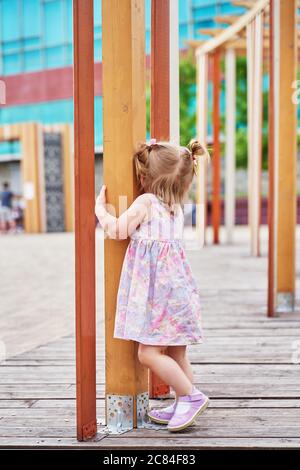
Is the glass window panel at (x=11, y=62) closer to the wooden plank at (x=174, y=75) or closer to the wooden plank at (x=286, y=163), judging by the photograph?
the wooden plank at (x=286, y=163)

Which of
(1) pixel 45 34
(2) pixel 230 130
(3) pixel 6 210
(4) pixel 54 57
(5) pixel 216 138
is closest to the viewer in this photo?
(2) pixel 230 130

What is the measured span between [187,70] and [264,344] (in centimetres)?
1646

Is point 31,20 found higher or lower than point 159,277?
A: higher

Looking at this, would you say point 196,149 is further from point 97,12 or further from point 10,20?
point 10,20

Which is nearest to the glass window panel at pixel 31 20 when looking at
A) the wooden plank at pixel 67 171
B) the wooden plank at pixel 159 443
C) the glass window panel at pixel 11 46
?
the glass window panel at pixel 11 46

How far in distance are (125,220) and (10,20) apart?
20.6 meters

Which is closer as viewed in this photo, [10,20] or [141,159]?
[141,159]

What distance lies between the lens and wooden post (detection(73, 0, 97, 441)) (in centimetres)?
207

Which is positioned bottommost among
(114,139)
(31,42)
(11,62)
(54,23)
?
(114,139)

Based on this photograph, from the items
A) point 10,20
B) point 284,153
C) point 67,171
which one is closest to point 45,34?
point 10,20

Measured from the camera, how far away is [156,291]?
2.22 m

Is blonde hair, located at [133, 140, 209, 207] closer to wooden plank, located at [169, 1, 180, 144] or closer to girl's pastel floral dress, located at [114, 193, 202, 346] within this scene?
girl's pastel floral dress, located at [114, 193, 202, 346]

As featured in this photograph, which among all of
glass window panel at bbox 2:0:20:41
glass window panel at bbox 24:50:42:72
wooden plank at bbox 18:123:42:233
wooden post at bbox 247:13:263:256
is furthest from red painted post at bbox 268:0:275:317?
glass window panel at bbox 24:50:42:72

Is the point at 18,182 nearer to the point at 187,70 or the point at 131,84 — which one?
the point at 187,70
